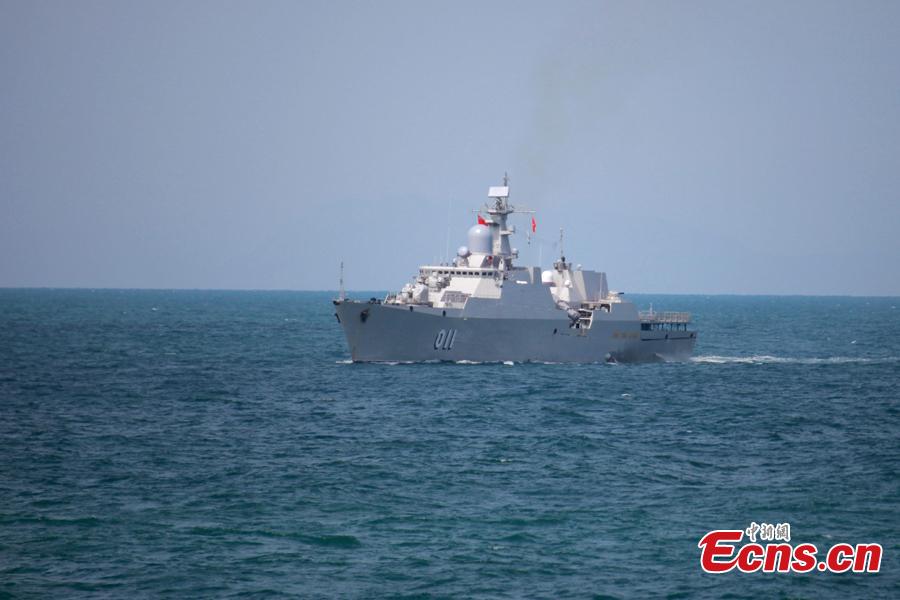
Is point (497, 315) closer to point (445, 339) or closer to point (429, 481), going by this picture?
point (445, 339)

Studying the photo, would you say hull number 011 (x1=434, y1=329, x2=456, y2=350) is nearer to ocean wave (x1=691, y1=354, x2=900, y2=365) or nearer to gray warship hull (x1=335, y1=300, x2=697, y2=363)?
gray warship hull (x1=335, y1=300, x2=697, y2=363)

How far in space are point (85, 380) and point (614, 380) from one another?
24.0 metres

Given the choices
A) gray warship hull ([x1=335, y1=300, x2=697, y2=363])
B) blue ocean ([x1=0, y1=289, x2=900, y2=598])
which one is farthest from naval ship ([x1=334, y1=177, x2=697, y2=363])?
blue ocean ([x1=0, y1=289, x2=900, y2=598])

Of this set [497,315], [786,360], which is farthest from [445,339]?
[786,360]

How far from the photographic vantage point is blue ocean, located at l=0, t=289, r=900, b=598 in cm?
1745

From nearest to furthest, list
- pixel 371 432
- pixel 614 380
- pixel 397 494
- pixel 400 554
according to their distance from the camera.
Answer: pixel 400 554 < pixel 397 494 < pixel 371 432 < pixel 614 380

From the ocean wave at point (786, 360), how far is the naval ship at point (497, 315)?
4963 millimetres

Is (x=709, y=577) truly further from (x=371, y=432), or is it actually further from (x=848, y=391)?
(x=848, y=391)

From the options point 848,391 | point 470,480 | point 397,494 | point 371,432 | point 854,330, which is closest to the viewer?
point 397,494

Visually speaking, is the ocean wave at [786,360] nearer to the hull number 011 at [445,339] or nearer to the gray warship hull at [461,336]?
the gray warship hull at [461,336]

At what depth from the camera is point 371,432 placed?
31266mm

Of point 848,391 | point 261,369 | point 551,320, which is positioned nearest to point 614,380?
point 551,320

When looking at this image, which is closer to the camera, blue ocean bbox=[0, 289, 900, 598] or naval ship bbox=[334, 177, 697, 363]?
blue ocean bbox=[0, 289, 900, 598]

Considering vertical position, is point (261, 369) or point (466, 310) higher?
point (466, 310)
